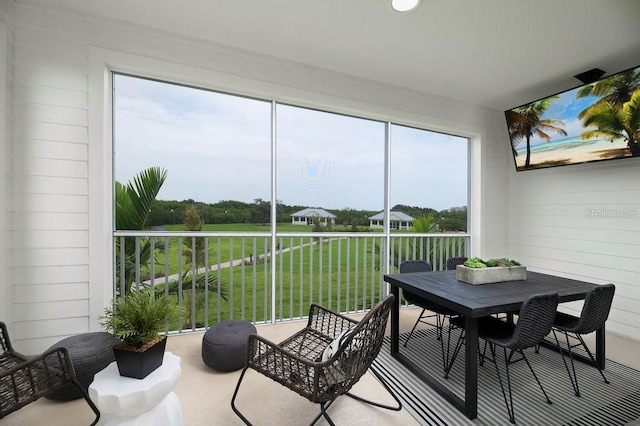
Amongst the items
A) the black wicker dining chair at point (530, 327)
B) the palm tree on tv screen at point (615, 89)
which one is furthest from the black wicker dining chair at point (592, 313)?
the palm tree on tv screen at point (615, 89)

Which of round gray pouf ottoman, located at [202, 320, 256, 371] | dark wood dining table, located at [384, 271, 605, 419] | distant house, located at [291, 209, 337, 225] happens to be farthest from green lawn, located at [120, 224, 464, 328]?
dark wood dining table, located at [384, 271, 605, 419]

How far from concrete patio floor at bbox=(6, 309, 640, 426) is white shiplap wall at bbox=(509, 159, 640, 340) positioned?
10.2 ft

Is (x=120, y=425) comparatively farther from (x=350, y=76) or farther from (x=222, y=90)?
(x=350, y=76)

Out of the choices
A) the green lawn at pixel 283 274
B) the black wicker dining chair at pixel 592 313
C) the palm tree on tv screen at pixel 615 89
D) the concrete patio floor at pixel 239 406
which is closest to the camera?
the concrete patio floor at pixel 239 406

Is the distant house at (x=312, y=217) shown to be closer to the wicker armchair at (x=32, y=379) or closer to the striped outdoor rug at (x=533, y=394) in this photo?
the striped outdoor rug at (x=533, y=394)

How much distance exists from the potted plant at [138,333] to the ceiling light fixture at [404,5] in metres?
2.72

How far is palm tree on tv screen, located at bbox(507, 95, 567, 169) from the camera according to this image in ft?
11.0

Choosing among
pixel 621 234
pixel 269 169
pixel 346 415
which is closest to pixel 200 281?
pixel 269 169

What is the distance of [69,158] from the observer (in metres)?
2.41

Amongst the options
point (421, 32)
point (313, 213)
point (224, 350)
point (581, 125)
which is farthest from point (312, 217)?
point (581, 125)

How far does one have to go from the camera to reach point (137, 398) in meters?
1.35

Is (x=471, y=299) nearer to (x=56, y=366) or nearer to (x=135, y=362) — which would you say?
(x=135, y=362)

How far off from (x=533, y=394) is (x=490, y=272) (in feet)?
2.97

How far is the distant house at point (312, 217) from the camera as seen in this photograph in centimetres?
338
